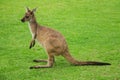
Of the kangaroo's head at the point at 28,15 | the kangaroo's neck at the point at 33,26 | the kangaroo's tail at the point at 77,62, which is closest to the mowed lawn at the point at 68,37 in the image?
the kangaroo's tail at the point at 77,62

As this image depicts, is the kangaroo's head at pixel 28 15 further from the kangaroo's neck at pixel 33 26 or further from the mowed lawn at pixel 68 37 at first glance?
the mowed lawn at pixel 68 37

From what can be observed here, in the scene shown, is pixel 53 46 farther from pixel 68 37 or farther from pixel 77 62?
pixel 68 37

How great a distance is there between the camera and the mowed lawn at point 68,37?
765 centimetres

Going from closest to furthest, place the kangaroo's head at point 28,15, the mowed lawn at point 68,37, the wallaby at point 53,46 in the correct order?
the mowed lawn at point 68,37 → the wallaby at point 53,46 → the kangaroo's head at point 28,15

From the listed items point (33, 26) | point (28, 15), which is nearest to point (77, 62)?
point (33, 26)

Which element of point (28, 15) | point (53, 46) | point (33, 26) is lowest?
point (53, 46)

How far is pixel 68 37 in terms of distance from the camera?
1089 centimetres

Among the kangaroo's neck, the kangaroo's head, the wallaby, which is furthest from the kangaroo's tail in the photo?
the kangaroo's head

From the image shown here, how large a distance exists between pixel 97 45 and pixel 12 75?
298cm

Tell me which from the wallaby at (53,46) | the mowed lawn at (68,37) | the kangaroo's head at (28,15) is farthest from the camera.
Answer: the kangaroo's head at (28,15)

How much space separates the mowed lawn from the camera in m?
7.65

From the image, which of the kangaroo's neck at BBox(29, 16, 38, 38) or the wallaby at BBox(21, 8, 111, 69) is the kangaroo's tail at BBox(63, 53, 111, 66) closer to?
the wallaby at BBox(21, 8, 111, 69)

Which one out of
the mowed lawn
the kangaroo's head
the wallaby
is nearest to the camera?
the mowed lawn

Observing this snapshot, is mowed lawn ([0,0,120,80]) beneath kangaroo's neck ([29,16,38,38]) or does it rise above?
beneath
